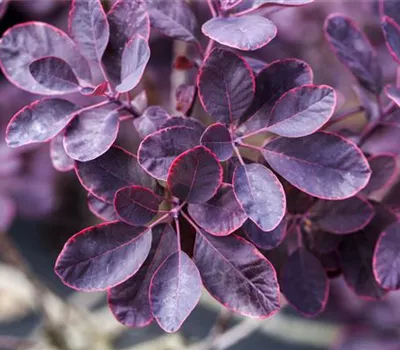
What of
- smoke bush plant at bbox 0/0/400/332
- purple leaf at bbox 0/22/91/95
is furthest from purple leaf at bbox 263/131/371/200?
purple leaf at bbox 0/22/91/95

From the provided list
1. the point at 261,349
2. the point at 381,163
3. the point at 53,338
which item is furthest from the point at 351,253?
the point at 261,349

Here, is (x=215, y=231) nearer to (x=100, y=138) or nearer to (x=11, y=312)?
(x=100, y=138)

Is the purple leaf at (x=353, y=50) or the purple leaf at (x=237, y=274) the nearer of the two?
the purple leaf at (x=237, y=274)

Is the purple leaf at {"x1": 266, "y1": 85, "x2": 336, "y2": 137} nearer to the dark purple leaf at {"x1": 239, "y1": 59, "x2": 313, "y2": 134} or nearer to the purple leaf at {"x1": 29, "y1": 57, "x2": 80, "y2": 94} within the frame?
the dark purple leaf at {"x1": 239, "y1": 59, "x2": 313, "y2": 134}

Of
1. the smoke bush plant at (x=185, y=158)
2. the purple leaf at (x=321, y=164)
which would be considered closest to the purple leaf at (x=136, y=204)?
the smoke bush plant at (x=185, y=158)

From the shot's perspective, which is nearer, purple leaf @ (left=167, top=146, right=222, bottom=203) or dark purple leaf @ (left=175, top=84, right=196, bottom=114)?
purple leaf @ (left=167, top=146, right=222, bottom=203)

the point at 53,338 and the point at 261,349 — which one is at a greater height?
the point at 53,338

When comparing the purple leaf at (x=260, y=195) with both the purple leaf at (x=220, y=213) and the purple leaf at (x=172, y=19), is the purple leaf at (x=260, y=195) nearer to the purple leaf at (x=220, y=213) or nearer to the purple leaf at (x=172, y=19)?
the purple leaf at (x=220, y=213)
